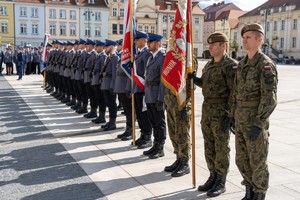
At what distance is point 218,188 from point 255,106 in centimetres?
130

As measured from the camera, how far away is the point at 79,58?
38.4 feet

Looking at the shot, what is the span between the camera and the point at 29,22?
67500mm

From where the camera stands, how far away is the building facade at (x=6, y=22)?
65.2m

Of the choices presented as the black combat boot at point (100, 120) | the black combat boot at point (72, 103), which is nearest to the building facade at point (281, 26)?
the black combat boot at point (72, 103)

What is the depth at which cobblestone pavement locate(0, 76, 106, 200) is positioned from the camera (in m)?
5.02

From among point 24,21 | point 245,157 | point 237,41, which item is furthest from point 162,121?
point 237,41

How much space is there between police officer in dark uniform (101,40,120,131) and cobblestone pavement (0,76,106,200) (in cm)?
155

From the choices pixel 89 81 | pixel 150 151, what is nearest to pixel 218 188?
pixel 150 151

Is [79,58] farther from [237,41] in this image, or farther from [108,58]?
[237,41]

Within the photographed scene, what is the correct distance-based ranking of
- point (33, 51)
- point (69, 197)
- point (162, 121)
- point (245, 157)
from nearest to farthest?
point (245, 157) → point (69, 197) → point (162, 121) → point (33, 51)

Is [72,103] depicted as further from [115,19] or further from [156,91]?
[115,19]

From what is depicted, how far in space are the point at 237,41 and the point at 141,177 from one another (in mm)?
84225

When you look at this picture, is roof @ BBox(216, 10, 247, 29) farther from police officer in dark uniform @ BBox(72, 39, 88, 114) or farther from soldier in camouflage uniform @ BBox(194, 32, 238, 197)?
soldier in camouflage uniform @ BBox(194, 32, 238, 197)

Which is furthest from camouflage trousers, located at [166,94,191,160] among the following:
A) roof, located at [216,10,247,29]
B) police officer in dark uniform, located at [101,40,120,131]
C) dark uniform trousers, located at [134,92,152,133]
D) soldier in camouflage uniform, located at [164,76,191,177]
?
roof, located at [216,10,247,29]
